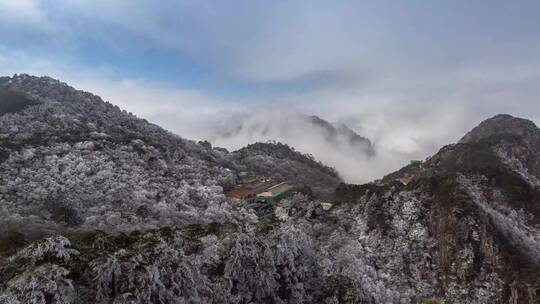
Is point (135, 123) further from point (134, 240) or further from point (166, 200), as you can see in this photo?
point (134, 240)

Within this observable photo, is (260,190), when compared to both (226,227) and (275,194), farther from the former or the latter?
(226,227)

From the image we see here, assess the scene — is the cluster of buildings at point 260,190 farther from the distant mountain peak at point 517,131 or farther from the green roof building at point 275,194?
the distant mountain peak at point 517,131

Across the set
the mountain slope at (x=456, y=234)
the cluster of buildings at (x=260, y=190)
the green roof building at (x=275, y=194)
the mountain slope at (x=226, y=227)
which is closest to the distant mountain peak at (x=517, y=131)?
the mountain slope at (x=226, y=227)

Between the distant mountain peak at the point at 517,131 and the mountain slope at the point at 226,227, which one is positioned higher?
the distant mountain peak at the point at 517,131

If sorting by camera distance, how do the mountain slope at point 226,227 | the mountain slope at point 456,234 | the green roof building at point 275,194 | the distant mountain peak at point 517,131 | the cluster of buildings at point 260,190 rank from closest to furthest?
the mountain slope at point 226,227 → the mountain slope at point 456,234 → the green roof building at point 275,194 → the cluster of buildings at point 260,190 → the distant mountain peak at point 517,131

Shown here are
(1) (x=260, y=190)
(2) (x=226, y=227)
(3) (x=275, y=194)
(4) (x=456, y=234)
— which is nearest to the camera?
(2) (x=226, y=227)

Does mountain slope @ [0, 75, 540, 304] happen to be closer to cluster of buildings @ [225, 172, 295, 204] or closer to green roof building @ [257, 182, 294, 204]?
cluster of buildings @ [225, 172, 295, 204]

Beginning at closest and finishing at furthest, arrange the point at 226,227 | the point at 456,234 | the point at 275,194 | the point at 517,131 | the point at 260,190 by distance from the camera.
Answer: the point at 226,227 → the point at 456,234 → the point at 275,194 → the point at 260,190 → the point at 517,131

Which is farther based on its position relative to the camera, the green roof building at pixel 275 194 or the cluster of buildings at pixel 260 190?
the cluster of buildings at pixel 260 190

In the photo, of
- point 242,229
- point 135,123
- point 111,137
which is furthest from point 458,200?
point 135,123

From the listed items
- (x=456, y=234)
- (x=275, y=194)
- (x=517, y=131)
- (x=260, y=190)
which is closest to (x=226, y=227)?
(x=456, y=234)
